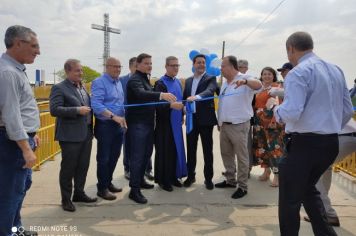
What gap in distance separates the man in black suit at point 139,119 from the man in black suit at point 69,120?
23.2 inches

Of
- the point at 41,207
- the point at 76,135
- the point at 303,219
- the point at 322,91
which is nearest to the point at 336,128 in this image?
the point at 322,91

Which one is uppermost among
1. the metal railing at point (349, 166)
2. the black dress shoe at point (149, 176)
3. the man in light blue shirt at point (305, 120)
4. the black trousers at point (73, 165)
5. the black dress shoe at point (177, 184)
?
the man in light blue shirt at point (305, 120)

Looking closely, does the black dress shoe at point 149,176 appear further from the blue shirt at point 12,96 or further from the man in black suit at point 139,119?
the blue shirt at point 12,96

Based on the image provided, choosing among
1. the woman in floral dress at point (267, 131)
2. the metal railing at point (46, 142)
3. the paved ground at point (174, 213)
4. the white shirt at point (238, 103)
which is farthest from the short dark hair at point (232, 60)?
the metal railing at point (46, 142)

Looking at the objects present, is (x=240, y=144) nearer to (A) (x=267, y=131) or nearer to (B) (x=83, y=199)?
(A) (x=267, y=131)

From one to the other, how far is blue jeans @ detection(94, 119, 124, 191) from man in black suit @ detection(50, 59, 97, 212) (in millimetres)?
242

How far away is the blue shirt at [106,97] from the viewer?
425cm

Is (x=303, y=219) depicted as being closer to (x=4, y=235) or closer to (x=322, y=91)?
(x=322, y=91)

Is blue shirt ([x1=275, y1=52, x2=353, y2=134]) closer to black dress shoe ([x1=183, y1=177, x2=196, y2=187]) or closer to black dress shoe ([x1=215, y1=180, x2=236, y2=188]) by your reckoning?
black dress shoe ([x1=215, y1=180, x2=236, y2=188])

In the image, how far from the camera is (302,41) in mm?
2832

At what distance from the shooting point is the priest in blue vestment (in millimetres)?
4820

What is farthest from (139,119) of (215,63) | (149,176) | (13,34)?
(215,63)

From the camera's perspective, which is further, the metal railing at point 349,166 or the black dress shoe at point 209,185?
the metal railing at point 349,166

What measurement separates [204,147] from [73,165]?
1855mm
